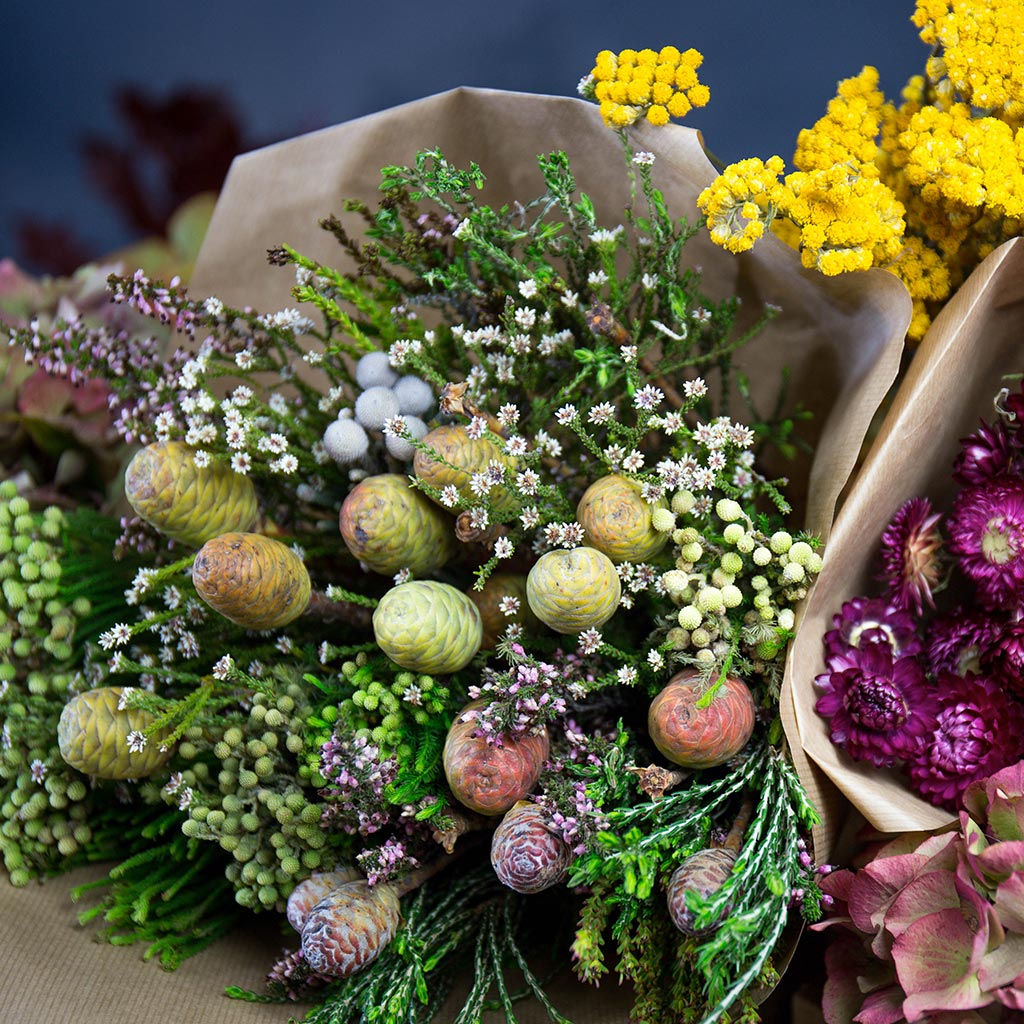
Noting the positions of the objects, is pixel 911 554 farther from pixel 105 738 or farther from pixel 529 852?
pixel 105 738

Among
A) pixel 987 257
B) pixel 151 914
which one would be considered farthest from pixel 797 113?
pixel 151 914

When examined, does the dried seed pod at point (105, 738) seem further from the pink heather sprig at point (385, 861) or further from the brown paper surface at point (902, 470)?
the brown paper surface at point (902, 470)

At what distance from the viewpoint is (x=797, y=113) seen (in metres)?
1.25

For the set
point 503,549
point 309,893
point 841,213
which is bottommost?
point 309,893

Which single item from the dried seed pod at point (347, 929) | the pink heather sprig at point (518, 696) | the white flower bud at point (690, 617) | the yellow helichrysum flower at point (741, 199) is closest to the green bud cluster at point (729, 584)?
the white flower bud at point (690, 617)

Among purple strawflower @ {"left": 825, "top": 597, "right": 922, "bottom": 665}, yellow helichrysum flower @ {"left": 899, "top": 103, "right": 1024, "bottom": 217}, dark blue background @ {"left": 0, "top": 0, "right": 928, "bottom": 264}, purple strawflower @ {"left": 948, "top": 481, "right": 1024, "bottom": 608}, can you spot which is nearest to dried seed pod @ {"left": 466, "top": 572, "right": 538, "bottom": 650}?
purple strawflower @ {"left": 825, "top": 597, "right": 922, "bottom": 665}

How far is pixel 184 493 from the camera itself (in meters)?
0.80

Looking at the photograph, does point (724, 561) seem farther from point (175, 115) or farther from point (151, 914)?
point (175, 115)

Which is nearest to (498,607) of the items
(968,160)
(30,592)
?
(30,592)

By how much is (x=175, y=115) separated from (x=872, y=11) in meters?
0.97

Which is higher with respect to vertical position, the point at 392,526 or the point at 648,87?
the point at 648,87

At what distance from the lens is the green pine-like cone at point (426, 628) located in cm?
73

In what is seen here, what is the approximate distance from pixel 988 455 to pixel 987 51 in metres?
0.34

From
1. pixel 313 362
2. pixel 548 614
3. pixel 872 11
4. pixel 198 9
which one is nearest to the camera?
pixel 548 614
